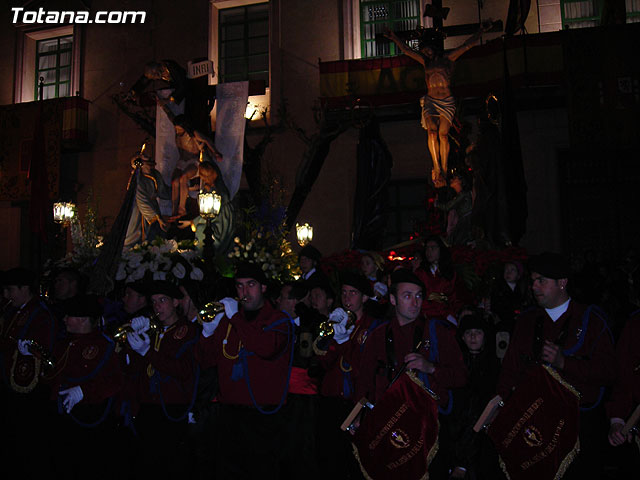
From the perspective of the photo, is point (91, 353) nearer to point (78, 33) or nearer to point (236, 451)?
point (236, 451)

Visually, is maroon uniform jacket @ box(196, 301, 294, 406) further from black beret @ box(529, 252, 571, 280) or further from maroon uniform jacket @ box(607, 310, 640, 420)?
maroon uniform jacket @ box(607, 310, 640, 420)

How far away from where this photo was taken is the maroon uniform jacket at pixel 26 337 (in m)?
5.91

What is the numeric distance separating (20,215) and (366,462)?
62.4 feet

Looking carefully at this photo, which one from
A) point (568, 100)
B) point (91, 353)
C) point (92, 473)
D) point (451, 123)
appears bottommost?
point (92, 473)

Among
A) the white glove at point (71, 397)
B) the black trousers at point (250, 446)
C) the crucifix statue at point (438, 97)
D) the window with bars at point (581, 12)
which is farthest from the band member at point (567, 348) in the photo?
the window with bars at point (581, 12)

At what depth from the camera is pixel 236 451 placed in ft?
16.8

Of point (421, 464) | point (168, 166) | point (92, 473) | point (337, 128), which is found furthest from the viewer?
point (337, 128)

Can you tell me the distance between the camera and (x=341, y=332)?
480 centimetres

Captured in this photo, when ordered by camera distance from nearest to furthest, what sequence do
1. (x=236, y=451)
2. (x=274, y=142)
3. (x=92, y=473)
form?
(x=236, y=451)
(x=92, y=473)
(x=274, y=142)

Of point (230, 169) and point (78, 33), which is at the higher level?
point (78, 33)

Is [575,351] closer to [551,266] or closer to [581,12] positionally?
[551,266]

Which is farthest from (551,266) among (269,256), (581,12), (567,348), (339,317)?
(581,12)

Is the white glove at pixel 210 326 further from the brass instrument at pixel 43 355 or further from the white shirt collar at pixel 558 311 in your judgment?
the white shirt collar at pixel 558 311

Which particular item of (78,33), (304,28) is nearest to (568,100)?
(304,28)
